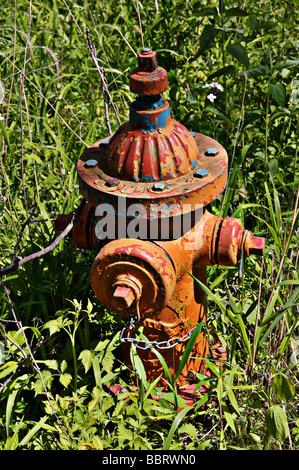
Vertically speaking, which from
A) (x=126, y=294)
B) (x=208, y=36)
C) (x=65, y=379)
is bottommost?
(x=65, y=379)

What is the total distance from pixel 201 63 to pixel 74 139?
92 cm

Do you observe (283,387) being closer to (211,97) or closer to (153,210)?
(153,210)

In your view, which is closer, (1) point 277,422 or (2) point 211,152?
(1) point 277,422

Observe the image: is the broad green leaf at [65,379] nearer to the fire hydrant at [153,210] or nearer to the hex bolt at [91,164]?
the fire hydrant at [153,210]

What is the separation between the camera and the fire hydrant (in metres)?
1.85

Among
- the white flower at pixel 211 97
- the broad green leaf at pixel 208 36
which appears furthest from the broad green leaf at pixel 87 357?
the broad green leaf at pixel 208 36

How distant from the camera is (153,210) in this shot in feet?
6.03

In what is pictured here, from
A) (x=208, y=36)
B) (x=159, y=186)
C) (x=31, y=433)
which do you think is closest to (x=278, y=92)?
(x=208, y=36)

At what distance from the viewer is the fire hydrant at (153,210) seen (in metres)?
1.85

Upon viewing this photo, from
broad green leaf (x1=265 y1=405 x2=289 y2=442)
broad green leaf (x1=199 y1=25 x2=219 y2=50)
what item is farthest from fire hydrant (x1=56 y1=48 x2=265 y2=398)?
broad green leaf (x1=199 y1=25 x2=219 y2=50)

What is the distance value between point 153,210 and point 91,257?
0.88 metres

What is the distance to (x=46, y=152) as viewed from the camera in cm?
307

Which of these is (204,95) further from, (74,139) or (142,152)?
(142,152)

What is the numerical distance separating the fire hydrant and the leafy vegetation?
0.22 meters
